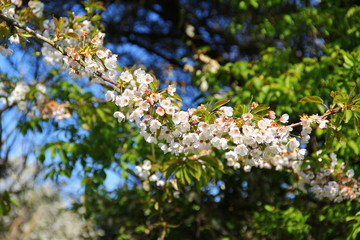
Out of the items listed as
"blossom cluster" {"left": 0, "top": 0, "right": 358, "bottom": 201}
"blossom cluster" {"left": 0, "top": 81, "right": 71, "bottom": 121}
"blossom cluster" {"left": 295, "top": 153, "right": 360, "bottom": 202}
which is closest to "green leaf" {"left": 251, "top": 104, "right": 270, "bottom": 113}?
"blossom cluster" {"left": 0, "top": 0, "right": 358, "bottom": 201}

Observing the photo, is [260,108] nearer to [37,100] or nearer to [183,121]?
[183,121]

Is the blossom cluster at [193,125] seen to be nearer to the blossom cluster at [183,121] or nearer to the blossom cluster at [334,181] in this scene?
the blossom cluster at [183,121]

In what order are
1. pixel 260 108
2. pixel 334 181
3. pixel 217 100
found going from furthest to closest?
pixel 217 100 < pixel 334 181 < pixel 260 108

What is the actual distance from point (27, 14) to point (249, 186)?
2545 millimetres

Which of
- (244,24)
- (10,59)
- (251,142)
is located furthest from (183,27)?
(251,142)

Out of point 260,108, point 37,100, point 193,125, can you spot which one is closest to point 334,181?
point 260,108

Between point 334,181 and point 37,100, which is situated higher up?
point 37,100

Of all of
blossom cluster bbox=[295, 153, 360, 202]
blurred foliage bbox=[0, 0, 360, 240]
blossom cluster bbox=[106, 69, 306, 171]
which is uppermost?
blurred foliage bbox=[0, 0, 360, 240]

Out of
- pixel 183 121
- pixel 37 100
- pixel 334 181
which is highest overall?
pixel 37 100

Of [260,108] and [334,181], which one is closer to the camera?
[260,108]

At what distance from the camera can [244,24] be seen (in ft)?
15.2

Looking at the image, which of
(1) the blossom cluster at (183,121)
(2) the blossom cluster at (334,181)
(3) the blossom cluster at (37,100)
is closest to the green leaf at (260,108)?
(1) the blossom cluster at (183,121)

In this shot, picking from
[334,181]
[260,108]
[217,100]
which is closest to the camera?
[260,108]

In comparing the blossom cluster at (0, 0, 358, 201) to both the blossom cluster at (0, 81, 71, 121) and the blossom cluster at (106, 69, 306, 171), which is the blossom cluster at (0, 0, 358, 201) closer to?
the blossom cluster at (106, 69, 306, 171)
